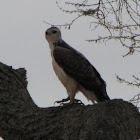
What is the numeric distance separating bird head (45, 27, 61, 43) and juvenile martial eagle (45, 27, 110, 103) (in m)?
0.70

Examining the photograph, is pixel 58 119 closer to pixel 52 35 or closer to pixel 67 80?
pixel 67 80

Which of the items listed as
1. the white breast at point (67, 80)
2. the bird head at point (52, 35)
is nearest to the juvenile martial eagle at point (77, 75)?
the white breast at point (67, 80)

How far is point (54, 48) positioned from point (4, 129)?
314 centimetres

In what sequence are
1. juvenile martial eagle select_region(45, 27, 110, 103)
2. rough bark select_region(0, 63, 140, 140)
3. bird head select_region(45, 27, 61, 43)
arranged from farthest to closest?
bird head select_region(45, 27, 61, 43)
juvenile martial eagle select_region(45, 27, 110, 103)
rough bark select_region(0, 63, 140, 140)

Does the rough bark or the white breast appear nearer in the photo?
the rough bark

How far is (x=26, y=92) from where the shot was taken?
385 cm

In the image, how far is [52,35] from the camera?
22.6 ft

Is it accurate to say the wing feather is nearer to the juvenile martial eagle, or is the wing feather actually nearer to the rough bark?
the juvenile martial eagle

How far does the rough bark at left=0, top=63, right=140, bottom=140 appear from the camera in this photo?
3.04 meters

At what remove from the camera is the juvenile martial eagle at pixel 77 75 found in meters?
5.79

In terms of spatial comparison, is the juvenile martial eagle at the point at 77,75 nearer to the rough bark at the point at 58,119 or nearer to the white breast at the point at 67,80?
the white breast at the point at 67,80

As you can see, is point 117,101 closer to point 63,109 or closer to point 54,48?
point 63,109

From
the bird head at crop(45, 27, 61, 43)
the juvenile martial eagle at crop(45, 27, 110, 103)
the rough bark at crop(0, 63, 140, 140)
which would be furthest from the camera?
the bird head at crop(45, 27, 61, 43)

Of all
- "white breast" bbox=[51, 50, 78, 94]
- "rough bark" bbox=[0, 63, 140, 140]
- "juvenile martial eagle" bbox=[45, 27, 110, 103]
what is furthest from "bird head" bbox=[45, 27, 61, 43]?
"rough bark" bbox=[0, 63, 140, 140]
